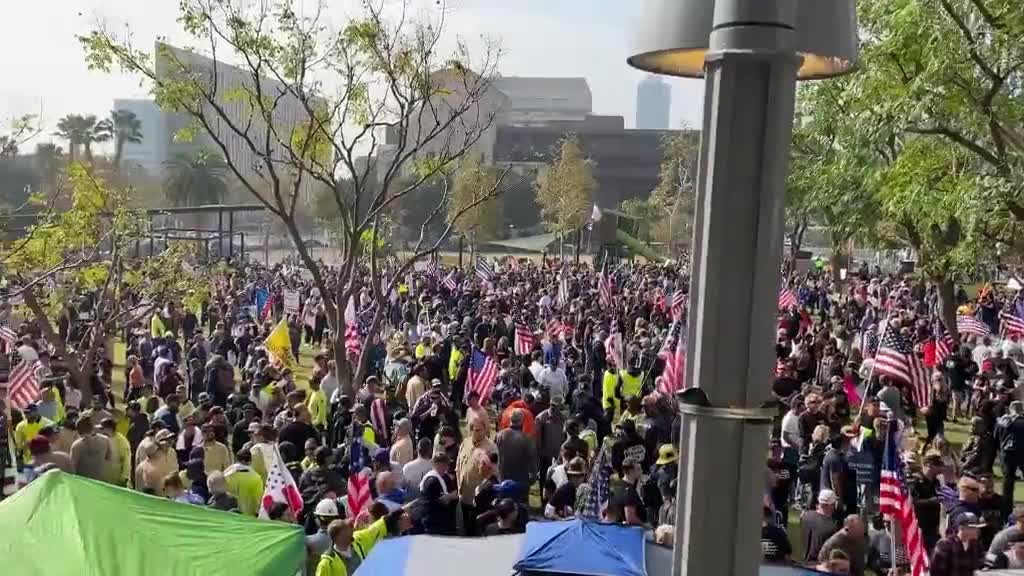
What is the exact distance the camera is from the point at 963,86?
1505 cm

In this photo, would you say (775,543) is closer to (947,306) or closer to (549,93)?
(947,306)

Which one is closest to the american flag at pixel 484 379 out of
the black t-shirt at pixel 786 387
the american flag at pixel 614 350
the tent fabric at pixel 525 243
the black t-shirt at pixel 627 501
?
the american flag at pixel 614 350

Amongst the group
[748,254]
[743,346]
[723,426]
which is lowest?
[723,426]

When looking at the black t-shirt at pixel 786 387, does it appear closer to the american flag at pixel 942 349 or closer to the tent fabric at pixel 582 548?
the american flag at pixel 942 349

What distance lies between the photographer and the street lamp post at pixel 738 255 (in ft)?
6.70

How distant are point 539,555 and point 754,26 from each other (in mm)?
5377

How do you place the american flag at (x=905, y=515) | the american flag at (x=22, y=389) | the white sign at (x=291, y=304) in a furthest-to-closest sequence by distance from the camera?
1. the white sign at (x=291, y=304)
2. the american flag at (x=22, y=389)
3. the american flag at (x=905, y=515)

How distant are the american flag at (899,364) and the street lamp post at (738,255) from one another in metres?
13.0

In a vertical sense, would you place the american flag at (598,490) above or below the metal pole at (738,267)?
below

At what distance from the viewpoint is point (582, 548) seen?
703 centimetres

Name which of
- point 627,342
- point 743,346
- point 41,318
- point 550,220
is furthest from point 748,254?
point 550,220

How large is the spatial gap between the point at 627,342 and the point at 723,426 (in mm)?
19329

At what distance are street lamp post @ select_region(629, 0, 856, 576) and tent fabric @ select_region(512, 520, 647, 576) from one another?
4918 millimetres

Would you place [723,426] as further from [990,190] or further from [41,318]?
[41,318]
